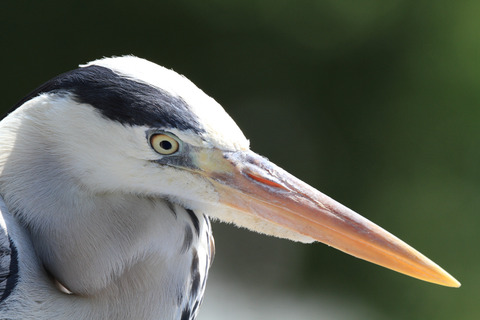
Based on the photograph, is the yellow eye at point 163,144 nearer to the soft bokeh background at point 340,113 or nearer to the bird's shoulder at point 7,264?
the bird's shoulder at point 7,264

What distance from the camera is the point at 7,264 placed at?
2.53ft

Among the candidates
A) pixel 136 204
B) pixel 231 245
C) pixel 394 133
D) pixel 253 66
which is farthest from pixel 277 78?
pixel 136 204

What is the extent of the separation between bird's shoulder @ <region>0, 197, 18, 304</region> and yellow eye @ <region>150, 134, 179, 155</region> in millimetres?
204

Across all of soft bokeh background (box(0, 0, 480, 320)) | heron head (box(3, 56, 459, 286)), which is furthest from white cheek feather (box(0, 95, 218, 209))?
soft bokeh background (box(0, 0, 480, 320))

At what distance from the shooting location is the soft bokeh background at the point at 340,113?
2.19 metres

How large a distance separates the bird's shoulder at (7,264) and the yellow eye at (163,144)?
0.67 feet

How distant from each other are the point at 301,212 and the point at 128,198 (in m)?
0.22

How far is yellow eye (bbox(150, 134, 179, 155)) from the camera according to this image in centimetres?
77

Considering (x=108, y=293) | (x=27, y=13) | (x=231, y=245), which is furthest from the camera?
(x=231, y=245)

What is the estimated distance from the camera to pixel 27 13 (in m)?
2.09

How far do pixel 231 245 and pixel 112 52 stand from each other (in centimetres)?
77

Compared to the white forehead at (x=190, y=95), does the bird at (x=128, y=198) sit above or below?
below

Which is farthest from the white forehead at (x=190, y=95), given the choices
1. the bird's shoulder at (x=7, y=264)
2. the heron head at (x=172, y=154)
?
the bird's shoulder at (x=7, y=264)

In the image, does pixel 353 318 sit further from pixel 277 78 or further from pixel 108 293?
pixel 108 293
